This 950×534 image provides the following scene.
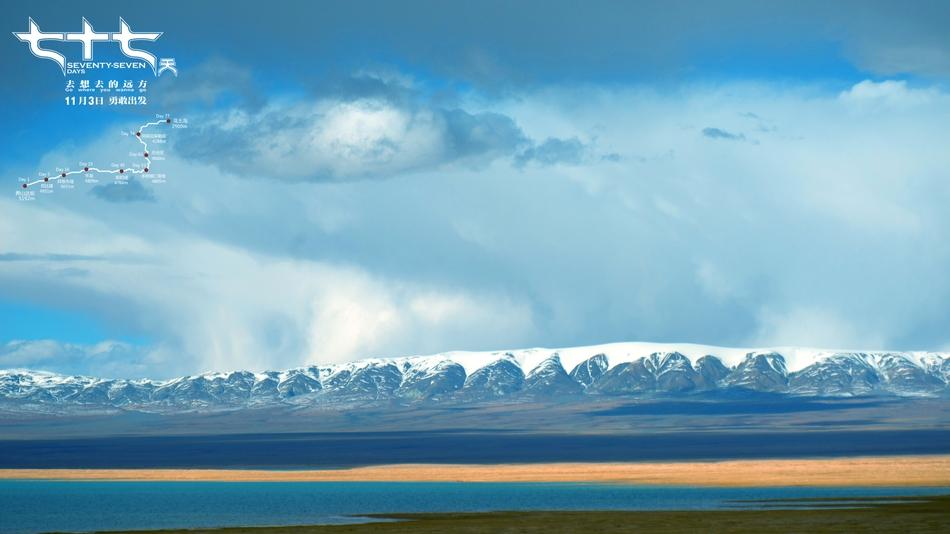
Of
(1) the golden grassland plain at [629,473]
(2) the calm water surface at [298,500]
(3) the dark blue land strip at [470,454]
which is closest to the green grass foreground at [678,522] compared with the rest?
(2) the calm water surface at [298,500]

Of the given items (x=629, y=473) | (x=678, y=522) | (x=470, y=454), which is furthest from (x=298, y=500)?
(x=470, y=454)

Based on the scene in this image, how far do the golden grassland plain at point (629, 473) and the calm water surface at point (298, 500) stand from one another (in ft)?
Answer: 28.6

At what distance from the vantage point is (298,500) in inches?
3688

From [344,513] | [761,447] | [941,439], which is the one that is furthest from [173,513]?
[941,439]

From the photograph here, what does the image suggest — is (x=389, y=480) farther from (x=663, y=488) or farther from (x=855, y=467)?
(x=855, y=467)

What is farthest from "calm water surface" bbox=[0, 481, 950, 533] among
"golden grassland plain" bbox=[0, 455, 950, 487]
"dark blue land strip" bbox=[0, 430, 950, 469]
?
"dark blue land strip" bbox=[0, 430, 950, 469]

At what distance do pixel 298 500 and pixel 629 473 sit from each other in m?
44.0

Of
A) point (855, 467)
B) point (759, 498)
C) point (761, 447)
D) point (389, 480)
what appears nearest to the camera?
point (759, 498)

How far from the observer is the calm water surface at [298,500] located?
74000 mm

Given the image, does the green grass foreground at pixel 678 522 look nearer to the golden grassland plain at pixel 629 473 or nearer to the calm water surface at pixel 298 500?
the calm water surface at pixel 298 500

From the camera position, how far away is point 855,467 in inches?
4751

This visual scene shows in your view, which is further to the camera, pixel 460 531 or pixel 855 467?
pixel 855 467

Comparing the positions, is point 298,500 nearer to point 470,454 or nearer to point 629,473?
point 629,473

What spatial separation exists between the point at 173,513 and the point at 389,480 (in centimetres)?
5129
